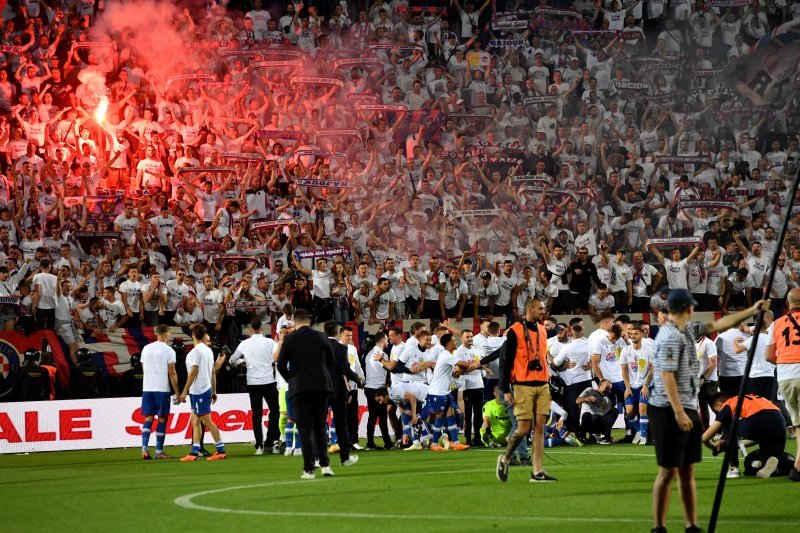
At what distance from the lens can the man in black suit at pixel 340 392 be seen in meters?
17.2

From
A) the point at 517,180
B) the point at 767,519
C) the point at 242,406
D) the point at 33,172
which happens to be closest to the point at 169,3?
the point at 33,172

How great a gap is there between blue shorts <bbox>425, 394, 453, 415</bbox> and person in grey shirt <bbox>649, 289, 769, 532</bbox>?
10.9m

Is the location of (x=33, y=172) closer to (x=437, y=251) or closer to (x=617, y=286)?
(x=437, y=251)

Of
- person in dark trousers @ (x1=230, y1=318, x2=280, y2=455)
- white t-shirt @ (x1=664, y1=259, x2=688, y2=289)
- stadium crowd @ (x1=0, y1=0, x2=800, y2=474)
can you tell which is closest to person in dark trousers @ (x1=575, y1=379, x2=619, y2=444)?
stadium crowd @ (x1=0, y1=0, x2=800, y2=474)

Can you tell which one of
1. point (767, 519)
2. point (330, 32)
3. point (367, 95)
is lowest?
point (767, 519)

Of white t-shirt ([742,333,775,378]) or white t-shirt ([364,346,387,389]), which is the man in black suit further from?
white t-shirt ([742,333,775,378])

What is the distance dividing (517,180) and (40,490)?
18250 millimetres

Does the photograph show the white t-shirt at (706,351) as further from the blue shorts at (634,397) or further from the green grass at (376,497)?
the green grass at (376,497)

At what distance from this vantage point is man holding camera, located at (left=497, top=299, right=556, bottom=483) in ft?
45.9

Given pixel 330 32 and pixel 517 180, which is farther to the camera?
pixel 330 32

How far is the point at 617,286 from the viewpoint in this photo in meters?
27.6

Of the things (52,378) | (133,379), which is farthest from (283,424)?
(52,378)

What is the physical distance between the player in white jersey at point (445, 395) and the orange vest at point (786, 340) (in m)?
7.00

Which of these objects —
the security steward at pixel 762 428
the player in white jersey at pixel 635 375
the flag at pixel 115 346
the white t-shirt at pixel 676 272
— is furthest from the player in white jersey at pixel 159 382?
the white t-shirt at pixel 676 272
